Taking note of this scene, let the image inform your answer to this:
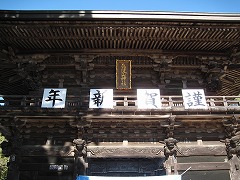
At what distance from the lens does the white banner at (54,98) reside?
26.6 feet

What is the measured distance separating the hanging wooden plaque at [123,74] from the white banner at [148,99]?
34.0 inches

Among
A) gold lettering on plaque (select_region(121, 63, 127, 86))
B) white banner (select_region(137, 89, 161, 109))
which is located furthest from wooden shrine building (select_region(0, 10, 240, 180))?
white banner (select_region(137, 89, 161, 109))

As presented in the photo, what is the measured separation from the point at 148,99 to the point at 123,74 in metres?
1.63

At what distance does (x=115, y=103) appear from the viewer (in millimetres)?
8617

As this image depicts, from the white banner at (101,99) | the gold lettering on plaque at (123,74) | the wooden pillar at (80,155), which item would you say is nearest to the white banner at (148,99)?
the gold lettering on plaque at (123,74)

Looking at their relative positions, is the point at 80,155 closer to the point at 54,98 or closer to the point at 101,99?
the point at 101,99

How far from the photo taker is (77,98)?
874 cm

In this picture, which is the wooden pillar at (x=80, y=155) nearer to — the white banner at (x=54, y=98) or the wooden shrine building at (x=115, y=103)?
the wooden shrine building at (x=115, y=103)

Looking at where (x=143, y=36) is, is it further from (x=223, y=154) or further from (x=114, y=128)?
(x=223, y=154)

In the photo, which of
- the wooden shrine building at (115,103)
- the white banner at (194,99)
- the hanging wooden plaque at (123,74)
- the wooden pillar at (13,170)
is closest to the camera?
the wooden pillar at (13,170)

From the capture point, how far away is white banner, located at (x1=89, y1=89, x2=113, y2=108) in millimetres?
8039

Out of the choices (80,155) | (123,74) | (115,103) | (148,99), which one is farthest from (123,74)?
(80,155)

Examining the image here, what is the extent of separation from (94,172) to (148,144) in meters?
→ 2.56

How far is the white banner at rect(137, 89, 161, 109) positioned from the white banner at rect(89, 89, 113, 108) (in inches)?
42.3
